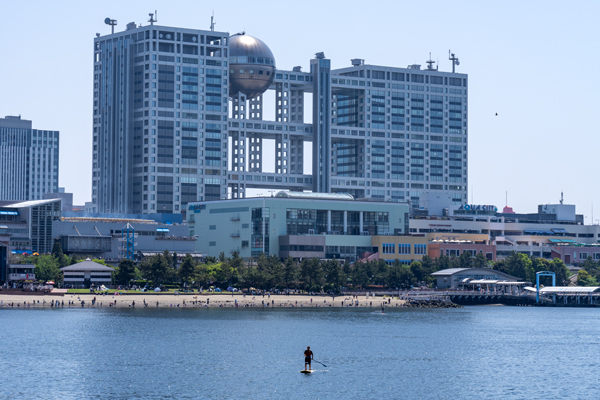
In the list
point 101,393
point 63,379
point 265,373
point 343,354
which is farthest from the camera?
point 343,354

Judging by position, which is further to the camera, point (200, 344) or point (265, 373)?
point (200, 344)

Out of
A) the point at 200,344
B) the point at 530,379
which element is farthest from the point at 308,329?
the point at 530,379

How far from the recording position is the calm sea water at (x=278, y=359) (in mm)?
111125

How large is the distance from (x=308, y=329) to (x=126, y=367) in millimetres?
58497

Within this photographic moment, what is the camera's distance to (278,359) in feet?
445

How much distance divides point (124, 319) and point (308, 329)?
36.1 meters

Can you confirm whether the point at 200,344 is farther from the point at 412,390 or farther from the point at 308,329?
the point at 412,390

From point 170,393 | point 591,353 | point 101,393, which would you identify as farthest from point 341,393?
point 591,353

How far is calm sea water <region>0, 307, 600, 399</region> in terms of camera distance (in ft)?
365

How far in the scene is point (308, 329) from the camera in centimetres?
17838

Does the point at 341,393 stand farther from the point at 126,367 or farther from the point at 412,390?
the point at 126,367

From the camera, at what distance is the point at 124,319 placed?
18638 cm

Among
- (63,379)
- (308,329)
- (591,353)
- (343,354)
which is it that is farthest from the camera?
(308,329)

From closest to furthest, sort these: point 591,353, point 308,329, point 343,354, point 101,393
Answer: point 101,393 < point 343,354 < point 591,353 < point 308,329
